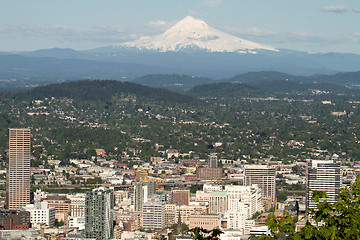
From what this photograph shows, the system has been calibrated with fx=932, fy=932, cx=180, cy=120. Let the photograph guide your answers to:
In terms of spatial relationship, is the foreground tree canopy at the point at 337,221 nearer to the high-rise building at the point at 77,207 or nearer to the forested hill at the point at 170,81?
the high-rise building at the point at 77,207

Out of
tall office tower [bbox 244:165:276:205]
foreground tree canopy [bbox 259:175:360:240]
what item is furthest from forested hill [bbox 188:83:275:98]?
foreground tree canopy [bbox 259:175:360:240]

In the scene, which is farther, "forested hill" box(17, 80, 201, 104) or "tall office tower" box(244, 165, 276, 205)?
"forested hill" box(17, 80, 201, 104)

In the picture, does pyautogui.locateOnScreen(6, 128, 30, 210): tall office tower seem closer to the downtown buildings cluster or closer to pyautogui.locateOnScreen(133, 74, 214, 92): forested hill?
the downtown buildings cluster

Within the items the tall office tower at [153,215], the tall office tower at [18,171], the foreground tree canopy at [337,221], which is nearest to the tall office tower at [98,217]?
the tall office tower at [153,215]

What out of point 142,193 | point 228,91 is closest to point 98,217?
point 142,193

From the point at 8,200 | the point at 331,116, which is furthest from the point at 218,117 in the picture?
the point at 8,200

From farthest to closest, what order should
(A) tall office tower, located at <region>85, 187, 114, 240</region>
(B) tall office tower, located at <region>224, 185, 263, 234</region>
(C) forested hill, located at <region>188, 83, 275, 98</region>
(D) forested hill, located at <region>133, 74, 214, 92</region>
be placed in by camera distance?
(D) forested hill, located at <region>133, 74, 214, 92</region> → (C) forested hill, located at <region>188, 83, 275, 98</region> → (B) tall office tower, located at <region>224, 185, 263, 234</region> → (A) tall office tower, located at <region>85, 187, 114, 240</region>

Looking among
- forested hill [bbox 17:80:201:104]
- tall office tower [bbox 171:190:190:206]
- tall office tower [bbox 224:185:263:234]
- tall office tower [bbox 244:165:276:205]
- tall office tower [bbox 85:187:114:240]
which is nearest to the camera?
tall office tower [bbox 85:187:114:240]
